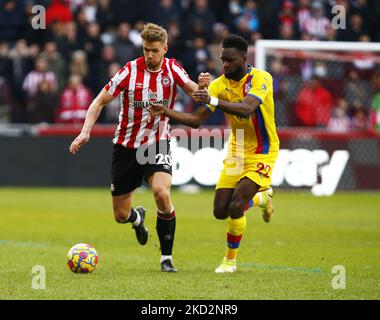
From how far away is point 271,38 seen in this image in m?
21.9

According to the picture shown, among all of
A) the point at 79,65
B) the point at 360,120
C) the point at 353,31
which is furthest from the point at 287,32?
the point at 79,65

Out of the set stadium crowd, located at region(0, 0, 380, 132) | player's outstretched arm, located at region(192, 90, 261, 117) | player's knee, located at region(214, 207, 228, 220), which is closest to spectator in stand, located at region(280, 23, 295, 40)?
stadium crowd, located at region(0, 0, 380, 132)

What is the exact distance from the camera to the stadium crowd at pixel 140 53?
20.2 m

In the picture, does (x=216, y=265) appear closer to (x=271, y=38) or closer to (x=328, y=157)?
(x=328, y=157)

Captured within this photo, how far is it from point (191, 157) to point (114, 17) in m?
4.03

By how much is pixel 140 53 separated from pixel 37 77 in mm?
2207

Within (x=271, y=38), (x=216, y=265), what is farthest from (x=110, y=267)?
(x=271, y=38)

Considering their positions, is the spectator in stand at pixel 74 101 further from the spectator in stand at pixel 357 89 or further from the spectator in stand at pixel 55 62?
the spectator in stand at pixel 357 89

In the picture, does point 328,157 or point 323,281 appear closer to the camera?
point 323,281

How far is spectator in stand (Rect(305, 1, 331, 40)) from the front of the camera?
2178cm

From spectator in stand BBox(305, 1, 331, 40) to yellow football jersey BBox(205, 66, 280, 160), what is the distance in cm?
1253

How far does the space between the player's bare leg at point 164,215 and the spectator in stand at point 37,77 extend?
1089cm

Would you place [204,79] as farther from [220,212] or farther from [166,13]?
[166,13]
